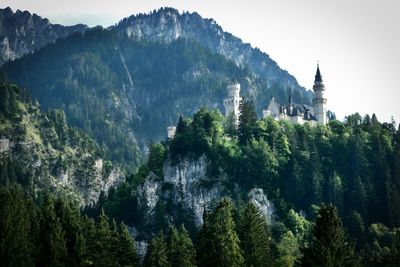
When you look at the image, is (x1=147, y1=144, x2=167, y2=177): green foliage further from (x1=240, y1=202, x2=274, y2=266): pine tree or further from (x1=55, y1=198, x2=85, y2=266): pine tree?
(x1=240, y1=202, x2=274, y2=266): pine tree

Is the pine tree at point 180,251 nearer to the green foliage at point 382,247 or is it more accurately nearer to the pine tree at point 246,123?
the green foliage at point 382,247

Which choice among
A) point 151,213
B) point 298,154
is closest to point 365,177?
point 298,154

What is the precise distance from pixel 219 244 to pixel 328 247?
16.6 m

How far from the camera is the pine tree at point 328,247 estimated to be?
65.7 m

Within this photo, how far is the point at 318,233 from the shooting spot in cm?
6762

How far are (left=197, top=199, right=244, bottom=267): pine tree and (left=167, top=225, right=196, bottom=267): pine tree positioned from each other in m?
5.45

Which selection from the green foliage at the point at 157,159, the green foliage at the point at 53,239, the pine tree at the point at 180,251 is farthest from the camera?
the green foliage at the point at 157,159

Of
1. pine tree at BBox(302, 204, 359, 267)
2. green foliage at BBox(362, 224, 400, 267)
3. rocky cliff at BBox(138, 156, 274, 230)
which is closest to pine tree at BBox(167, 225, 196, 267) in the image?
pine tree at BBox(302, 204, 359, 267)

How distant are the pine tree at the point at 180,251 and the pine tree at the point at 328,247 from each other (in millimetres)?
22283

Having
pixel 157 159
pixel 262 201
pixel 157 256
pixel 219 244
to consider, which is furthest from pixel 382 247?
pixel 157 159

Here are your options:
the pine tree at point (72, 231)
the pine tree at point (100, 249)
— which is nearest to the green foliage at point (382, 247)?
the pine tree at point (100, 249)

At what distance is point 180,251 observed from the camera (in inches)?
3477

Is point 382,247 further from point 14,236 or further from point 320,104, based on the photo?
point 320,104

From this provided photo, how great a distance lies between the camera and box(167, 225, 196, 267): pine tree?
3410 inches
